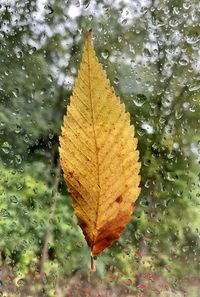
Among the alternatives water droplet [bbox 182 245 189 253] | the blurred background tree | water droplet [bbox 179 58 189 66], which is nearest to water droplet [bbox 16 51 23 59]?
the blurred background tree

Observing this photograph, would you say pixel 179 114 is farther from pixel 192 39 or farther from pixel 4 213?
pixel 4 213

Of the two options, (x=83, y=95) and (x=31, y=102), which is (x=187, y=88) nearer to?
(x=31, y=102)

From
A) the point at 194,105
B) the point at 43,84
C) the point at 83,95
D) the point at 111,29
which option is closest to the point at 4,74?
the point at 43,84

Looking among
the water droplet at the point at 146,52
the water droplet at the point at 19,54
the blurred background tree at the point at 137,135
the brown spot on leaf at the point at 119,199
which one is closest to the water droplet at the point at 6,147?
Result: the blurred background tree at the point at 137,135

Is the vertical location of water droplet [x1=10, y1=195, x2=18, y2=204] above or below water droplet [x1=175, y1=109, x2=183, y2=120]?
below

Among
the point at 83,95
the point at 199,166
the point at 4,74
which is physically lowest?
the point at 83,95

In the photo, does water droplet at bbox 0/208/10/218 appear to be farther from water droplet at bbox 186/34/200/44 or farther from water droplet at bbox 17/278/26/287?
water droplet at bbox 186/34/200/44
